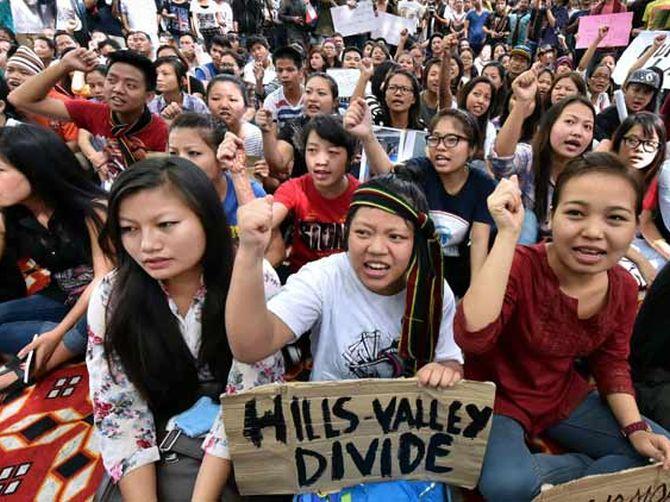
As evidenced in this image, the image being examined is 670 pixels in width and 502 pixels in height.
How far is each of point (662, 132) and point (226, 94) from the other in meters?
2.64

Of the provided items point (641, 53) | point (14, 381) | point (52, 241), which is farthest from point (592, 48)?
point (14, 381)

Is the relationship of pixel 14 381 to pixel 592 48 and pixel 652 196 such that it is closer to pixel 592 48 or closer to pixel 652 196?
pixel 652 196

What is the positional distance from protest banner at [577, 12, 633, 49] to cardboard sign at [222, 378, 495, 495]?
5.69 metres

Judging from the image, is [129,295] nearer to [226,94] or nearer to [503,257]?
[503,257]

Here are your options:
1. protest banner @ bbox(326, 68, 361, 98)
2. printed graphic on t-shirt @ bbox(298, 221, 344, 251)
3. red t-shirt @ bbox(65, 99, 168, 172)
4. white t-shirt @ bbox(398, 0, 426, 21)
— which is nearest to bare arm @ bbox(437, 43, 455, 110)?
protest banner @ bbox(326, 68, 361, 98)

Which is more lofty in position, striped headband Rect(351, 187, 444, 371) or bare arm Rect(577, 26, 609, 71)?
bare arm Rect(577, 26, 609, 71)

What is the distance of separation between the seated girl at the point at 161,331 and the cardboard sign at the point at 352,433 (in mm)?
177

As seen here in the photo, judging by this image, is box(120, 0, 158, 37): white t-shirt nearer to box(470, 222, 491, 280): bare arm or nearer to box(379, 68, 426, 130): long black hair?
box(379, 68, 426, 130): long black hair

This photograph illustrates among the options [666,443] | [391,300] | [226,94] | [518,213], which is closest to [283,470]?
[391,300]

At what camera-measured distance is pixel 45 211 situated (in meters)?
2.25

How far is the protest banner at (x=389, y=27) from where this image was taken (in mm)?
6273

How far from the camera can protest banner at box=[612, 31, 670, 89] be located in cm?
448

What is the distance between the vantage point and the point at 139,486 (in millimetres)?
1370

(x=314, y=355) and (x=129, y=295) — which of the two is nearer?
(x=129, y=295)
